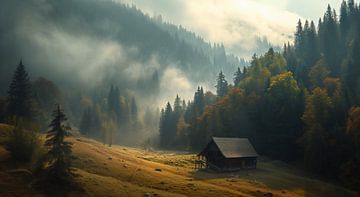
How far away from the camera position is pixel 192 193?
57594 mm

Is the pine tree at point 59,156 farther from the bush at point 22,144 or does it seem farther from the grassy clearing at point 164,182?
the bush at point 22,144

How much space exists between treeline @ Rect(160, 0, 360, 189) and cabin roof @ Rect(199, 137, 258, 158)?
18.5 m

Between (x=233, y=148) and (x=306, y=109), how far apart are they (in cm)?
3339

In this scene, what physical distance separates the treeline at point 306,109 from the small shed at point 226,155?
19.4 metres

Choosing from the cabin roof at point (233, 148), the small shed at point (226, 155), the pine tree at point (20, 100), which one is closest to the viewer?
the small shed at point (226, 155)

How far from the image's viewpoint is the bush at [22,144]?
59.3m

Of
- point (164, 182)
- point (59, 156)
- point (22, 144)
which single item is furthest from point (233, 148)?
point (22, 144)

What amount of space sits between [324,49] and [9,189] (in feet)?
525

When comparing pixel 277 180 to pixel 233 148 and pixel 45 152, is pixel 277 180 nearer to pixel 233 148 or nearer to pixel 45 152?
pixel 233 148

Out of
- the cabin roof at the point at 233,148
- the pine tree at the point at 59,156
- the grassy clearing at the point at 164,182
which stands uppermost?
the cabin roof at the point at 233,148

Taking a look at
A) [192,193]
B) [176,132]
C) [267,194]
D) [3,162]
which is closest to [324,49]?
[176,132]

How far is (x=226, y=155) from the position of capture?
89.4 metres

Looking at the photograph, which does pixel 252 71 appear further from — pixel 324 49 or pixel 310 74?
pixel 324 49

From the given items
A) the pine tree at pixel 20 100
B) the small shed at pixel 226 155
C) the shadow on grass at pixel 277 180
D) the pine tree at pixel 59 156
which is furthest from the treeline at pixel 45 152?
the small shed at pixel 226 155
